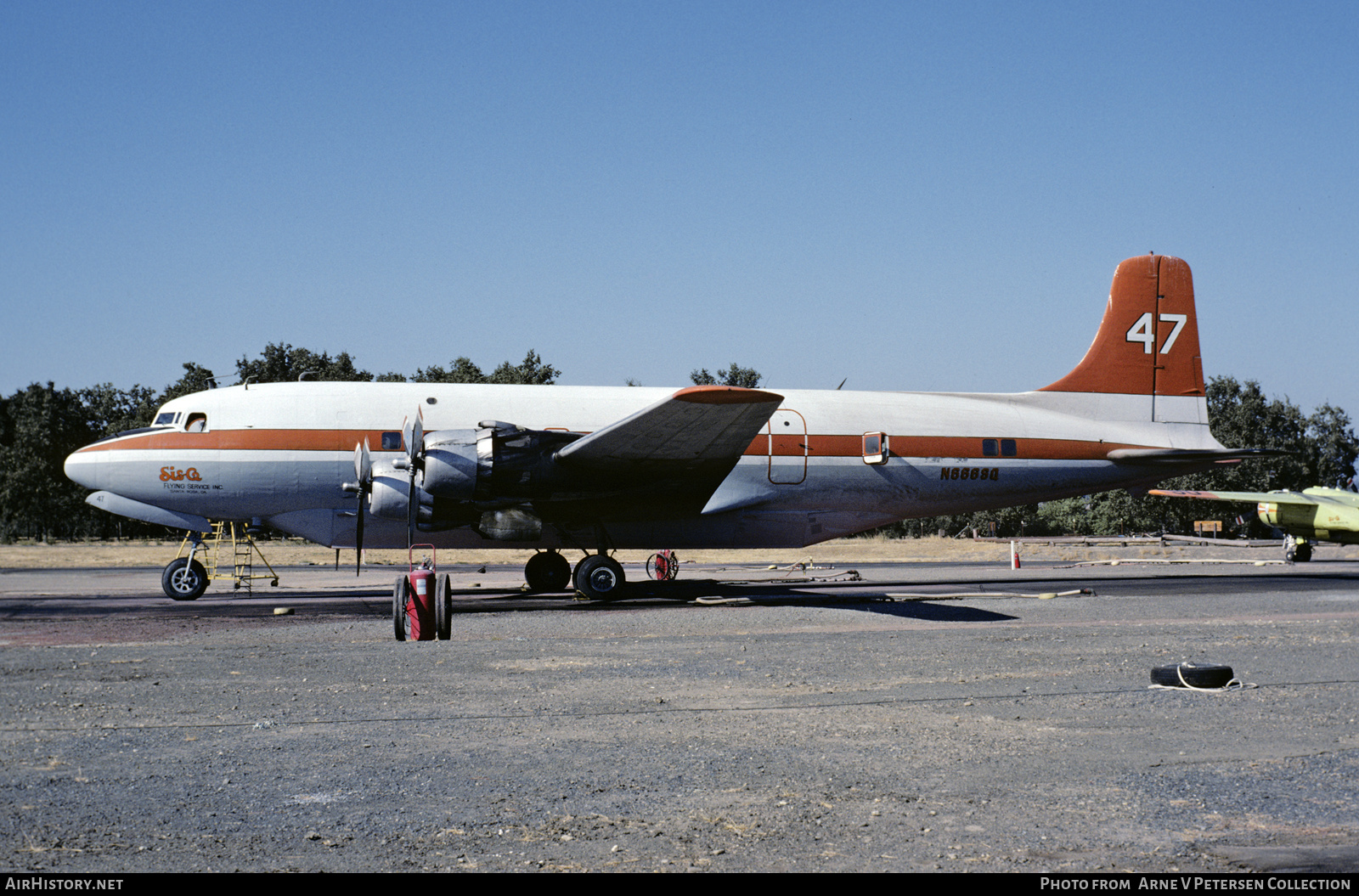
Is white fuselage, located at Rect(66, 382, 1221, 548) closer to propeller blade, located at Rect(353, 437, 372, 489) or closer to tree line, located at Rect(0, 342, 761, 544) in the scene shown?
propeller blade, located at Rect(353, 437, 372, 489)

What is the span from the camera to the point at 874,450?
22.9 m

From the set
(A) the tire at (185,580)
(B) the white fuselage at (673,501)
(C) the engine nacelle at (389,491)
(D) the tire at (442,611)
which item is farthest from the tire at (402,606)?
(A) the tire at (185,580)

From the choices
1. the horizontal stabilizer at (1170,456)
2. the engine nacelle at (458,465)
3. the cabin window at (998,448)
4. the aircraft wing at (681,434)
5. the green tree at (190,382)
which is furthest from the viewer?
the green tree at (190,382)

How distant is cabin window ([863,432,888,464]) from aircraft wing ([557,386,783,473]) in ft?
12.2

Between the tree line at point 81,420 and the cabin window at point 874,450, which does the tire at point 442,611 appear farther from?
the tree line at point 81,420

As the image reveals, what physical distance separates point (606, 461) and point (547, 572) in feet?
15.8

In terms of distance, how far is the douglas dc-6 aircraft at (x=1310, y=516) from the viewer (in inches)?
1388

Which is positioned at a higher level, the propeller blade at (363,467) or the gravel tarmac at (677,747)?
the propeller blade at (363,467)

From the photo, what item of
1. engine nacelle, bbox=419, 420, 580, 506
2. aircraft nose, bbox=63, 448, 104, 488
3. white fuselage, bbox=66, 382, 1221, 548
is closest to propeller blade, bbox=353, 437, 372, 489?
white fuselage, bbox=66, 382, 1221, 548

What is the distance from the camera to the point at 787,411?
2278cm

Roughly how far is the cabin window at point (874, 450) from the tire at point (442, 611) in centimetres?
1143
